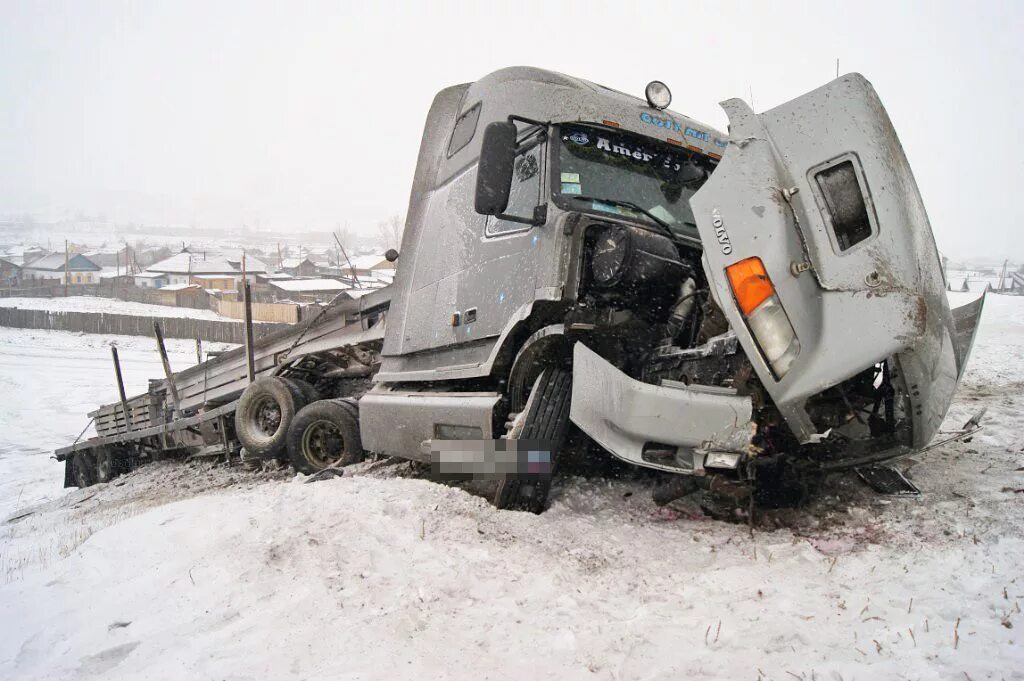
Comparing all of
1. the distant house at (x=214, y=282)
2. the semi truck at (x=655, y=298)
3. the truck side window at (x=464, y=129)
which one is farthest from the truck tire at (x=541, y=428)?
the distant house at (x=214, y=282)

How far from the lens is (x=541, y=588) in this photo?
9.18 feet

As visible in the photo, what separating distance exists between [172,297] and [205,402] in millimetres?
46307

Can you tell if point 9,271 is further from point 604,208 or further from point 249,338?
point 604,208

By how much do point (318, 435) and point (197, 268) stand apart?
65879mm

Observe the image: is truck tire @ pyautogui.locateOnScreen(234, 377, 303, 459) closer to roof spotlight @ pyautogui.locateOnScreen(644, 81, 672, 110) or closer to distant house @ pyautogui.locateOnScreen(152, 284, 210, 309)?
roof spotlight @ pyautogui.locateOnScreen(644, 81, 672, 110)

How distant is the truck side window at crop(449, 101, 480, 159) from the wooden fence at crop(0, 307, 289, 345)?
1044 inches

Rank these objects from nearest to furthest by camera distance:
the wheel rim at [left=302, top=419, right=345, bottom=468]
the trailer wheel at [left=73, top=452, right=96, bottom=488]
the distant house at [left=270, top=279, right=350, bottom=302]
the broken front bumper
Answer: the broken front bumper, the wheel rim at [left=302, top=419, right=345, bottom=468], the trailer wheel at [left=73, top=452, right=96, bottom=488], the distant house at [left=270, top=279, right=350, bottom=302]

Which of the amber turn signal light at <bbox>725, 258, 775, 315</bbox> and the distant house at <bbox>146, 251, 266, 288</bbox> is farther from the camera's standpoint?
the distant house at <bbox>146, 251, 266, 288</bbox>

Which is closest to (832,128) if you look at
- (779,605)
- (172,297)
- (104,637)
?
(779,605)

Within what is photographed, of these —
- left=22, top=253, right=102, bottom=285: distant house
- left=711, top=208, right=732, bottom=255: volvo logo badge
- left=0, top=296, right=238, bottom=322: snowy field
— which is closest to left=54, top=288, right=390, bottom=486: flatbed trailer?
left=711, top=208, right=732, bottom=255: volvo logo badge

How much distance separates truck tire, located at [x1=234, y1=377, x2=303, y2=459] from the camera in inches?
261

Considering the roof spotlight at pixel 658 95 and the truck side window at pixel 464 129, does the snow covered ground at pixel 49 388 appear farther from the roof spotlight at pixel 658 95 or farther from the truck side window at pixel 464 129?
the roof spotlight at pixel 658 95

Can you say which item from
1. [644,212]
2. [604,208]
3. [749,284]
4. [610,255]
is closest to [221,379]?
[604,208]

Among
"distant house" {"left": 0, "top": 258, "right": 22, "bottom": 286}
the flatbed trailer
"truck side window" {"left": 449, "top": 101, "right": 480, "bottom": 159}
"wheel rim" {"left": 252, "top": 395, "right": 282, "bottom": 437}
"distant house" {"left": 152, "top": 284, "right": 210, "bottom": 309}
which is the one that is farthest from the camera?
"distant house" {"left": 0, "top": 258, "right": 22, "bottom": 286}
